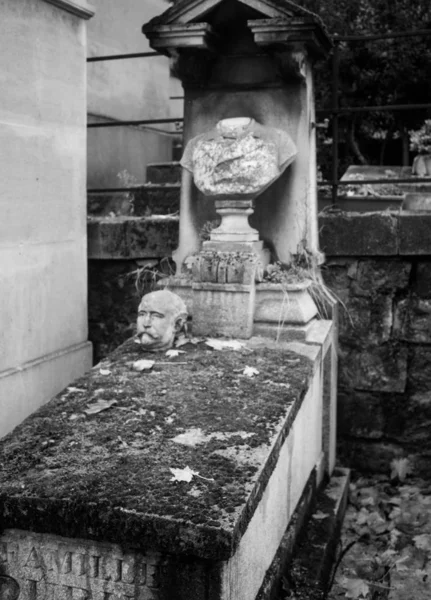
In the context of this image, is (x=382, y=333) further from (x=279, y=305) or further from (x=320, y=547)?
(x=320, y=547)

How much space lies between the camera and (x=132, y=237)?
5102mm

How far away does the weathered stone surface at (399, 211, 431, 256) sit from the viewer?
452 centimetres

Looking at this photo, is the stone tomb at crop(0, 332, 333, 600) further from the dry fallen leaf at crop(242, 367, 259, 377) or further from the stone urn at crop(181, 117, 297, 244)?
the stone urn at crop(181, 117, 297, 244)

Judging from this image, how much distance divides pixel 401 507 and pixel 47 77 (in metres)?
3.27

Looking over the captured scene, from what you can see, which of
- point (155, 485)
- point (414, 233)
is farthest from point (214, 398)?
point (414, 233)

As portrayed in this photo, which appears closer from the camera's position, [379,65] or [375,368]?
[375,368]

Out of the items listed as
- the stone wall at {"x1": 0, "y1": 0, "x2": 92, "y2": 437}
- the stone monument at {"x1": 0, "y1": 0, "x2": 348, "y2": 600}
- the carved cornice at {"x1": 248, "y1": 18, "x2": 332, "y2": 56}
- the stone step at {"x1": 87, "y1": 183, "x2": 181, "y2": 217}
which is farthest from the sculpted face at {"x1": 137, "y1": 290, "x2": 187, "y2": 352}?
the stone step at {"x1": 87, "y1": 183, "x2": 181, "y2": 217}

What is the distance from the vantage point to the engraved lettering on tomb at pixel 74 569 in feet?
7.61

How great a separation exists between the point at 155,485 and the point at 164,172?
466 cm

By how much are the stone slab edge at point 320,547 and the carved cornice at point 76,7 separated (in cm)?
320

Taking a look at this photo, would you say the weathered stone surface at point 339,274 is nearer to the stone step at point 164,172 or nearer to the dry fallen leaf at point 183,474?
the stone step at point 164,172

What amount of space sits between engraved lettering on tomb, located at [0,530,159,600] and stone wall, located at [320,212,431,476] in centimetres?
282

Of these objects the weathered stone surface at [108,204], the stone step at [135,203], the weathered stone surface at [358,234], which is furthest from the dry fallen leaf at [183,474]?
the weathered stone surface at [108,204]

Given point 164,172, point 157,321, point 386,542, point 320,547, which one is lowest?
point 386,542
